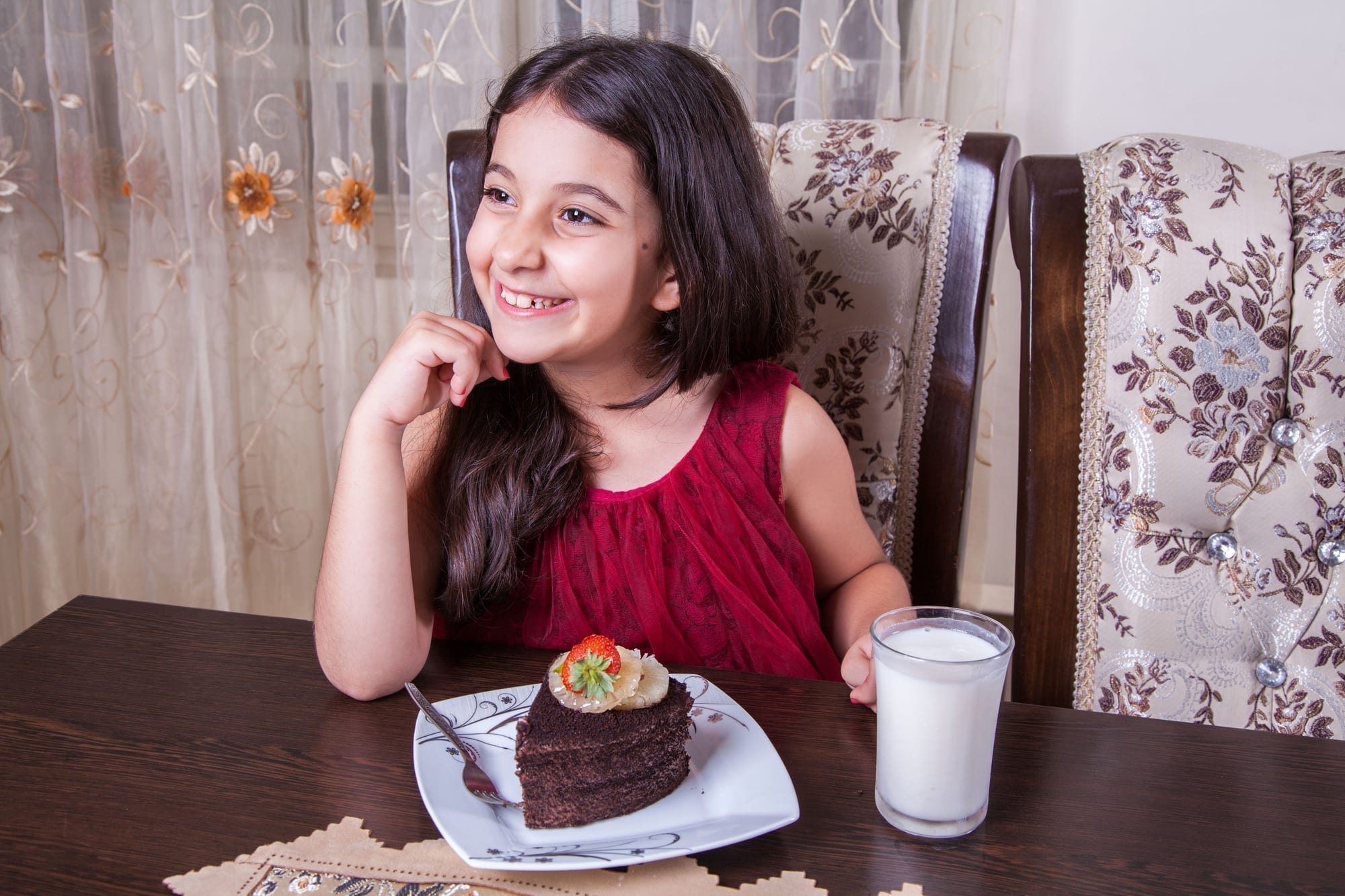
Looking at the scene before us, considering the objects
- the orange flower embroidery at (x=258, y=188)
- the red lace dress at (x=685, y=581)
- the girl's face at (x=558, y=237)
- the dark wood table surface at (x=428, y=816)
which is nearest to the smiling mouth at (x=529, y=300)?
the girl's face at (x=558, y=237)

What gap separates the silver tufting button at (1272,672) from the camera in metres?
1.02

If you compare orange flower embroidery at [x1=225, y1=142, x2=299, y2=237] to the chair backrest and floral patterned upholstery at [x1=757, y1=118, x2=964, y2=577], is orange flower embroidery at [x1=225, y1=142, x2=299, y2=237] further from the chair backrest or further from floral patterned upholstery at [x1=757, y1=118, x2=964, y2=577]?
floral patterned upholstery at [x1=757, y1=118, x2=964, y2=577]

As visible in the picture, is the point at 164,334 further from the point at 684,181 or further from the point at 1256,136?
the point at 1256,136

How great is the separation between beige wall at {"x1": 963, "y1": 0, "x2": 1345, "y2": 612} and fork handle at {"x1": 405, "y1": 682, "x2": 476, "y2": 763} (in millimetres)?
1317

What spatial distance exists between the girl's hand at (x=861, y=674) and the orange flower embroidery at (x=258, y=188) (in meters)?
1.41

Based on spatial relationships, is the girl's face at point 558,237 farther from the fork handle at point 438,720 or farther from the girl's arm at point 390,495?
the fork handle at point 438,720

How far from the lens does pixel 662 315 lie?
3.53 ft

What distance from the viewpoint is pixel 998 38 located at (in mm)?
1640

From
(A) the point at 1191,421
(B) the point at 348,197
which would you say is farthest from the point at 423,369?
(B) the point at 348,197

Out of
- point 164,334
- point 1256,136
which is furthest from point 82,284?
point 1256,136

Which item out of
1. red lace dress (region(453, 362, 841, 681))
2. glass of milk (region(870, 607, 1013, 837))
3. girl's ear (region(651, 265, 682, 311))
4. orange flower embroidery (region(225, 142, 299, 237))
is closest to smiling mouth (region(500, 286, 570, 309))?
girl's ear (region(651, 265, 682, 311))

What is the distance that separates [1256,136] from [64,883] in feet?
6.11

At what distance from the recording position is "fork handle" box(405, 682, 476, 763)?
0.69 metres

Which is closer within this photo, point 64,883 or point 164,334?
point 64,883
